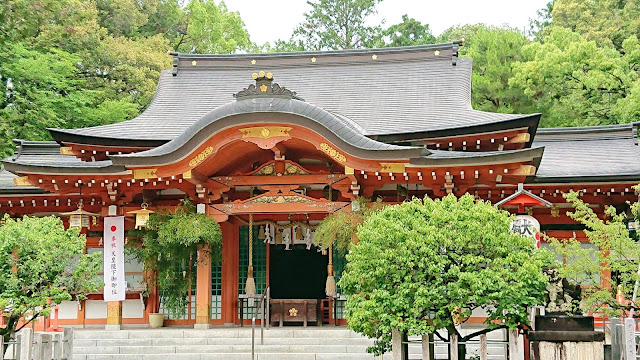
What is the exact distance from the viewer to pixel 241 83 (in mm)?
18719

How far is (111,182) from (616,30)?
857 inches

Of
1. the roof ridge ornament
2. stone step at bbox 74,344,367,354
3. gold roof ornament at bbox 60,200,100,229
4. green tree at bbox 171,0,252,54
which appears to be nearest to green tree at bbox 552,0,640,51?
green tree at bbox 171,0,252,54

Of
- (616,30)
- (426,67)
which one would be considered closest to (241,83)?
(426,67)

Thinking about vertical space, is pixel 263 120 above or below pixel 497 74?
below

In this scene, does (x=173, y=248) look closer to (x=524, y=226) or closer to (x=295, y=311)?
(x=295, y=311)

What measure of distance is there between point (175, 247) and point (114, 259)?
50.7 inches

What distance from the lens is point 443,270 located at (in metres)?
9.11

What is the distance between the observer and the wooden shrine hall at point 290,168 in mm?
12633

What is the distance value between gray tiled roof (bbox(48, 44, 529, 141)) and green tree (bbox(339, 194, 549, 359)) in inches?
208

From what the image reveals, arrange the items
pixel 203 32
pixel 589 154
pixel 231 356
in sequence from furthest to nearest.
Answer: pixel 203 32 → pixel 589 154 → pixel 231 356

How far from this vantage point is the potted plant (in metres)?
13.3

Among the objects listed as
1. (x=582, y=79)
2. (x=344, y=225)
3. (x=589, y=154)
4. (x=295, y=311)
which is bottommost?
(x=295, y=311)

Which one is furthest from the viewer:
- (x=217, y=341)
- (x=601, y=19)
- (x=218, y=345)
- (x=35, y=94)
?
(x=601, y=19)

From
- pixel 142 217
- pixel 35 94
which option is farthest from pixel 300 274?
pixel 35 94
